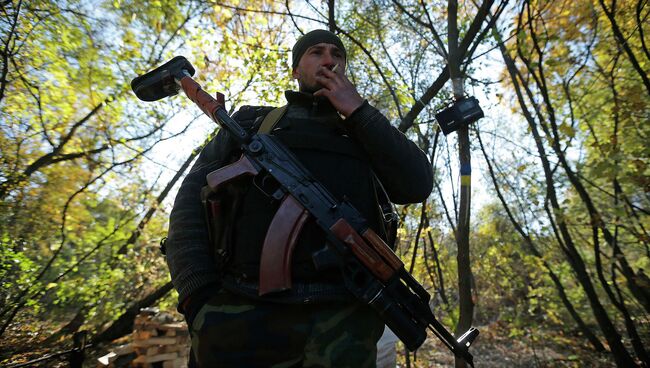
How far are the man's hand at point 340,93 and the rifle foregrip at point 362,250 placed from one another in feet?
1.67

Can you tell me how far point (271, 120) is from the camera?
1.71 m

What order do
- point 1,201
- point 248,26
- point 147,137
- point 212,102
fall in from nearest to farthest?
point 212,102 < point 1,201 < point 248,26 < point 147,137

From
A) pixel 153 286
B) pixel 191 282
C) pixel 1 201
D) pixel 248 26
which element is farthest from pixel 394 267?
pixel 153 286

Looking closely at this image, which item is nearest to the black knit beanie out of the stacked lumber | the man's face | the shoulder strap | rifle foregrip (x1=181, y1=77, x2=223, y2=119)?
the man's face

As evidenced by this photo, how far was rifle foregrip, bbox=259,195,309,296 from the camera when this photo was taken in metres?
1.22

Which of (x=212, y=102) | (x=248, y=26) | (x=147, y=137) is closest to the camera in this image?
(x=212, y=102)

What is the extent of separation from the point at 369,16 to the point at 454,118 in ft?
13.5

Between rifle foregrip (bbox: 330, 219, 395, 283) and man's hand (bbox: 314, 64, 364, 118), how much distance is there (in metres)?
0.51

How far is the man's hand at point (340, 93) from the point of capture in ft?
4.91

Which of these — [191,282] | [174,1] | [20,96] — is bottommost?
[191,282]

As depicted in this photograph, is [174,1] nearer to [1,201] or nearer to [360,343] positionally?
[1,201]

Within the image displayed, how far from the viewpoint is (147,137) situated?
7.76 metres

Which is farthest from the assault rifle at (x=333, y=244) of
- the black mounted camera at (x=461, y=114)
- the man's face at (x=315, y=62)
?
the black mounted camera at (x=461, y=114)

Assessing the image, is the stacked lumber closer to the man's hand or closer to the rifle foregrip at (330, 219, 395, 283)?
the rifle foregrip at (330, 219, 395, 283)
